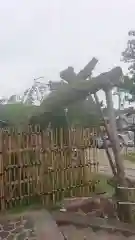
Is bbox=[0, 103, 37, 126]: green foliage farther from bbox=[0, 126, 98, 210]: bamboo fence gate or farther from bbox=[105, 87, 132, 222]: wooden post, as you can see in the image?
bbox=[105, 87, 132, 222]: wooden post

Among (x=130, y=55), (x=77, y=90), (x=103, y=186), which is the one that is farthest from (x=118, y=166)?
(x=130, y=55)

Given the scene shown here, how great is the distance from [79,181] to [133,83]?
66 centimetres

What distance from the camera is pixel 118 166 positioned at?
1.88 m

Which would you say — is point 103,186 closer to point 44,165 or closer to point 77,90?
point 44,165

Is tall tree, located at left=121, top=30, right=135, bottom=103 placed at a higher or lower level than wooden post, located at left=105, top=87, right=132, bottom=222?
higher

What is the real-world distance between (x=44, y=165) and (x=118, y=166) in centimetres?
43

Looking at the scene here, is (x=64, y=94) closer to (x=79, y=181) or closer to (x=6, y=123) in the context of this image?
(x=6, y=123)

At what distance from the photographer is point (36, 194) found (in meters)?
2.04

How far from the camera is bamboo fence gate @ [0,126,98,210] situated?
6.56 ft

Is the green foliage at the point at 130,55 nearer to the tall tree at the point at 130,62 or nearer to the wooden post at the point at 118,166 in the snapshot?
the tall tree at the point at 130,62

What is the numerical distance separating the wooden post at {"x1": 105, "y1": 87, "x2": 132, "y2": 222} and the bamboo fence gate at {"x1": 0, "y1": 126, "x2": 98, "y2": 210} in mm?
145

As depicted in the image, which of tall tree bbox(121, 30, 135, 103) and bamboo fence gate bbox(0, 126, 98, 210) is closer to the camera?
tall tree bbox(121, 30, 135, 103)

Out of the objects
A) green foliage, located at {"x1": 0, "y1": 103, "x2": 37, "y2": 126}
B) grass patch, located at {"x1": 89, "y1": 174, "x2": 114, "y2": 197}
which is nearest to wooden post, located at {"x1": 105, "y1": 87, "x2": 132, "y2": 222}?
grass patch, located at {"x1": 89, "y1": 174, "x2": 114, "y2": 197}

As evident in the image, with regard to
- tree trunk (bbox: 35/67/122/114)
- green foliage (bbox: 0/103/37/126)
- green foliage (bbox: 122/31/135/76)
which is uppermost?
green foliage (bbox: 122/31/135/76)
